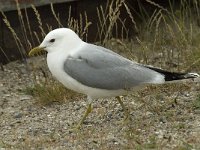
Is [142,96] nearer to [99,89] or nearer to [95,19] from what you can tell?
[99,89]

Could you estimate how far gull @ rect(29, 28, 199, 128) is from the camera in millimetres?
4941

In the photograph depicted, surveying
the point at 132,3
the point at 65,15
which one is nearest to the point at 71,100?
the point at 65,15

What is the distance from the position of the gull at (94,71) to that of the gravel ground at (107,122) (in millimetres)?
334

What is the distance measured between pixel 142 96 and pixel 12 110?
3.88 ft

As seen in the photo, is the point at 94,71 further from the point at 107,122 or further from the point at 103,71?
the point at 107,122

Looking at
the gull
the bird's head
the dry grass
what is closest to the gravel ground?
the dry grass

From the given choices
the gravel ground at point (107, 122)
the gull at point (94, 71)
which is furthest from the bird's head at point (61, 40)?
the gravel ground at point (107, 122)

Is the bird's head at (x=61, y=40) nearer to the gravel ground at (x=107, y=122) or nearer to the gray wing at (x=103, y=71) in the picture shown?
the gray wing at (x=103, y=71)

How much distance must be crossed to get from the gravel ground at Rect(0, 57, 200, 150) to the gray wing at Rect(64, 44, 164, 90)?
365mm

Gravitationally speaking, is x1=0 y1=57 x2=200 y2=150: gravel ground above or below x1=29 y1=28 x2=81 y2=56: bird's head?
below

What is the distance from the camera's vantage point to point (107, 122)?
5.29 metres

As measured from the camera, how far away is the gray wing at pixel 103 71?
4934mm

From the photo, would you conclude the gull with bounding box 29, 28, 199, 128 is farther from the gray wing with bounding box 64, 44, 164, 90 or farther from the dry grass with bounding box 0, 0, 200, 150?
the dry grass with bounding box 0, 0, 200, 150

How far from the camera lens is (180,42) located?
6.57 metres
